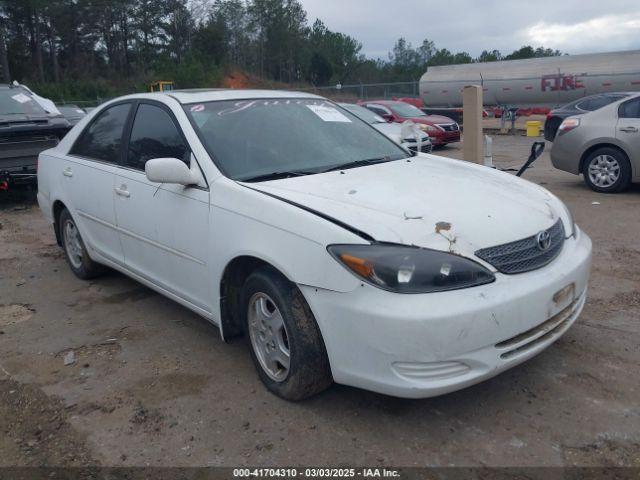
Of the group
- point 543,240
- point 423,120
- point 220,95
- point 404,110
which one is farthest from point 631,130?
point 404,110

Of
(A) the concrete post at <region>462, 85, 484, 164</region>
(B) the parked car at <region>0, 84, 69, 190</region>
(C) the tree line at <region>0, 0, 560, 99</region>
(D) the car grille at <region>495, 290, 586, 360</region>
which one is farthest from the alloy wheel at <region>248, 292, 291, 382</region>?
(C) the tree line at <region>0, 0, 560, 99</region>

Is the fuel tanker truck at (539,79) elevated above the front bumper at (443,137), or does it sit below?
above

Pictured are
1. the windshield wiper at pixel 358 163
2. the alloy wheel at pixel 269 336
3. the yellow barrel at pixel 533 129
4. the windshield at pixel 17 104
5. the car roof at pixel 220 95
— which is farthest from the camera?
the yellow barrel at pixel 533 129

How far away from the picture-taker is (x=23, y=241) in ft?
24.0

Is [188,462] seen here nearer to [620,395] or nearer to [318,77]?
[620,395]

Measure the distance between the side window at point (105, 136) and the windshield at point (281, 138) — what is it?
91 cm

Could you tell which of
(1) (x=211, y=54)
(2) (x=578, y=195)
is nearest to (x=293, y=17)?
(1) (x=211, y=54)

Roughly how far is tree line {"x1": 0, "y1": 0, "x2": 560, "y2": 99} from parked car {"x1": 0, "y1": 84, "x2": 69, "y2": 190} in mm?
31607

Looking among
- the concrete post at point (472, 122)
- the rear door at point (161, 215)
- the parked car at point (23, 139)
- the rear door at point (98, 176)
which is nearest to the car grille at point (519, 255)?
the rear door at point (161, 215)

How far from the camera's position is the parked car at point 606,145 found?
8.34 m

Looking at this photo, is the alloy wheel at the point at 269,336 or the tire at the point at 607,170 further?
the tire at the point at 607,170

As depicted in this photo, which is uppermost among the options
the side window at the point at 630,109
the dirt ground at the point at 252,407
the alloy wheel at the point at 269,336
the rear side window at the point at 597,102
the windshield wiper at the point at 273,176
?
the rear side window at the point at 597,102

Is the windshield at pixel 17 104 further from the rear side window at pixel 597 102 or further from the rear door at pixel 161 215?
the rear side window at pixel 597 102

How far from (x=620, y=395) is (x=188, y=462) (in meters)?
2.25
